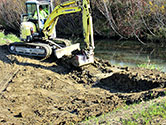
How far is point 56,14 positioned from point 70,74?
2876 mm

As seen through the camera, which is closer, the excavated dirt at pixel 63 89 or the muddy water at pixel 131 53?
the excavated dirt at pixel 63 89

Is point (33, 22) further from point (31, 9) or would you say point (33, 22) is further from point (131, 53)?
point (131, 53)

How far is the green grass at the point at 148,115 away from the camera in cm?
516

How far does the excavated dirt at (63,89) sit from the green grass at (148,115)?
1335mm

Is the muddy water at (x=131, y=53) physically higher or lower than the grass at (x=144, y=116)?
higher

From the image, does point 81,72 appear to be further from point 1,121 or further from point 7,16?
point 7,16

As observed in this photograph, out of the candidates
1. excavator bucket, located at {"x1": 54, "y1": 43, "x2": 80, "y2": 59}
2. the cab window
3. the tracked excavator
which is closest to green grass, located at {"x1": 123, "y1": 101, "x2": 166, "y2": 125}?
the tracked excavator

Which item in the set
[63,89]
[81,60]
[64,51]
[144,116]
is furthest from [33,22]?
[144,116]

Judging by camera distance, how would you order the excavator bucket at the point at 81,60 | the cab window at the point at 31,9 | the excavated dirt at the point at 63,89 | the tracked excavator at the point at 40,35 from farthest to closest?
the cab window at the point at 31,9 → the tracked excavator at the point at 40,35 → the excavator bucket at the point at 81,60 → the excavated dirt at the point at 63,89

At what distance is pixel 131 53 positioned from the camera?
1611 centimetres

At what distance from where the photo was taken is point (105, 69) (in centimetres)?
1047

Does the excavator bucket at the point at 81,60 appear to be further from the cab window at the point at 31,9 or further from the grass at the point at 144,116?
the grass at the point at 144,116

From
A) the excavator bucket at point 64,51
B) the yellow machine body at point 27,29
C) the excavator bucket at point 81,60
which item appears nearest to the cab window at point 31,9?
the yellow machine body at point 27,29

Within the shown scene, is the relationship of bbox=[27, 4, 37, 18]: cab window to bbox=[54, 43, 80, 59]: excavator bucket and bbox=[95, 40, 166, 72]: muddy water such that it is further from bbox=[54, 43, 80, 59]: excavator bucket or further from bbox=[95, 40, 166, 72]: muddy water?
bbox=[95, 40, 166, 72]: muddy water
